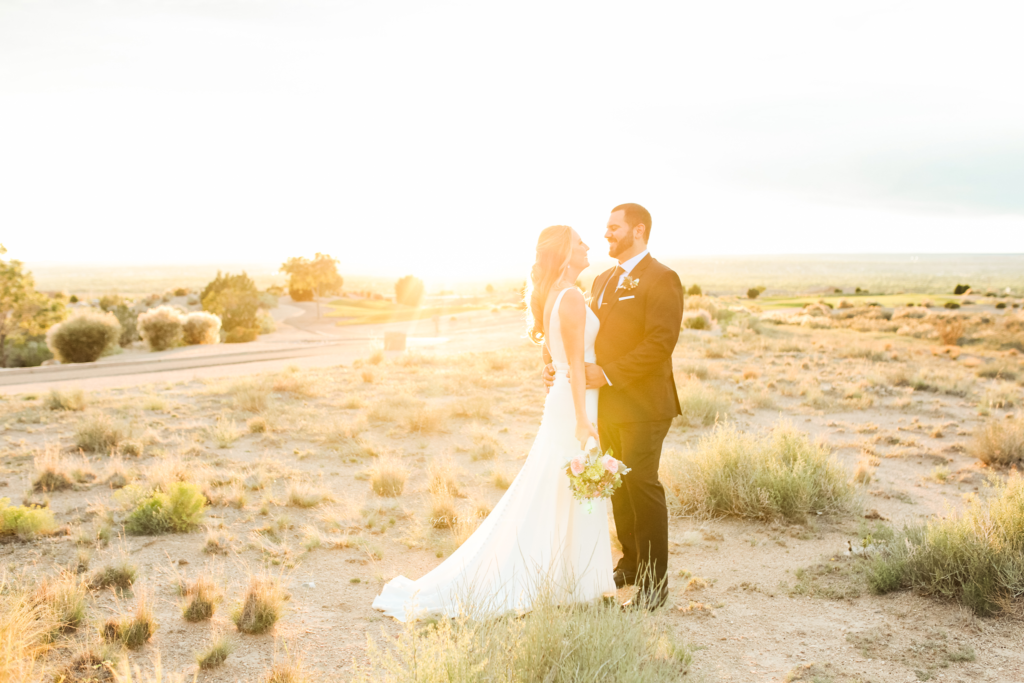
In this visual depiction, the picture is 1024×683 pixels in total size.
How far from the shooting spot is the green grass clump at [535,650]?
2.64m

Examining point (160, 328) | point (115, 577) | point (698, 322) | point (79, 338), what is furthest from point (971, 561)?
point (160, 328)

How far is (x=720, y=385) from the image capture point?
14836 millimetres

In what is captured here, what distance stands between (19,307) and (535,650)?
28.5m

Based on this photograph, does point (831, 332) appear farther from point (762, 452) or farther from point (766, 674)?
point (766, 674)

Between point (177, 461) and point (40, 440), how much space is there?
3265mm

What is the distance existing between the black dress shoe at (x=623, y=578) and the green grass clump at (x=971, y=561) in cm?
180

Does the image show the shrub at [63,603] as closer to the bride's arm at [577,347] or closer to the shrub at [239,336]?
the bride's arm at [577,347]

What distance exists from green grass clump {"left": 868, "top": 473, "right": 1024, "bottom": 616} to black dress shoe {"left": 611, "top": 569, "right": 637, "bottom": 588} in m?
1.80

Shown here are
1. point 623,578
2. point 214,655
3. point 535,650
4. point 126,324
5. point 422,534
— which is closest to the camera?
point 535,650

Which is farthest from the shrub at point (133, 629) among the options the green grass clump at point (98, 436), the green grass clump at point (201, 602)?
the green grass clump at point (98, 436)

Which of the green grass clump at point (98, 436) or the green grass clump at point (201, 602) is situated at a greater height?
the green grass clump at point (98, 436)

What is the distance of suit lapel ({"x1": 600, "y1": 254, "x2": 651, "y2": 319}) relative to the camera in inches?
169

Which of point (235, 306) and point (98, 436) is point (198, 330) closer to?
point (235, 306)

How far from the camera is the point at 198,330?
89.8 feet
